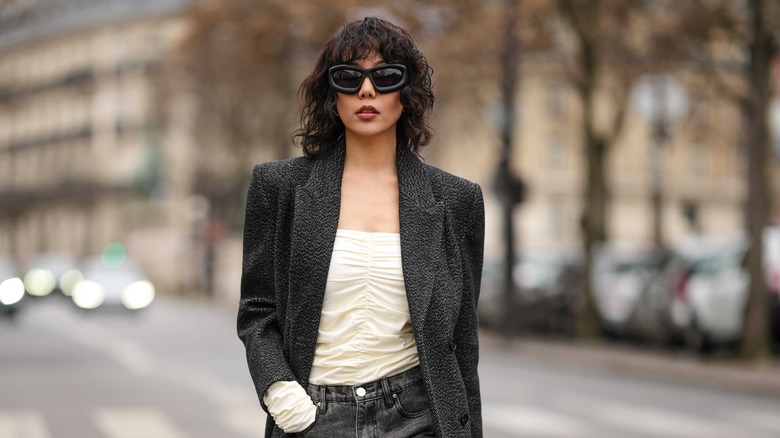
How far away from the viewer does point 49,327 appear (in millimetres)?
34000

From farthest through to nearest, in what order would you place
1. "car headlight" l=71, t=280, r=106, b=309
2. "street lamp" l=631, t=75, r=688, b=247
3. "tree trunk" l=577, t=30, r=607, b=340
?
"car headlight" l=71, t=280, r=106, b=309 → "street lamp" l=631, t=75, r=688, b=247 → "tree trunk" l=577, t=30, r=607, b=340

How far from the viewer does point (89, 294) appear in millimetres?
41531

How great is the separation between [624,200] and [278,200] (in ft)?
245

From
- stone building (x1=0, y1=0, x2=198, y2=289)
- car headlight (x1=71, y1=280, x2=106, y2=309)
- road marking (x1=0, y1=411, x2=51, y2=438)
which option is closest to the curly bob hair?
road marking (x1=0, y1=411, x2=51, y2=438)

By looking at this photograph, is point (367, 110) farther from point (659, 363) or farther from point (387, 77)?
point (659, 363)

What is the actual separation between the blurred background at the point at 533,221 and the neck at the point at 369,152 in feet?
1.34

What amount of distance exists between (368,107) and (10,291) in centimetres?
3077

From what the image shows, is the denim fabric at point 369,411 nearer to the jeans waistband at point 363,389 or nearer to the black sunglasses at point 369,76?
the jeans waistband at point 363,389

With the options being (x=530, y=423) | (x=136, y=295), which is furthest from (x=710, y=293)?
(x=136, y=295)

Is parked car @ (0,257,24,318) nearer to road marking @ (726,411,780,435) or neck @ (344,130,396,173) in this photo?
road marking @ (726,411,780,435)

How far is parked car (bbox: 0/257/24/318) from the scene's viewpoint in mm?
33594

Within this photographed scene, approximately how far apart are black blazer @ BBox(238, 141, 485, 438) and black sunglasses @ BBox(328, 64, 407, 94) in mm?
203

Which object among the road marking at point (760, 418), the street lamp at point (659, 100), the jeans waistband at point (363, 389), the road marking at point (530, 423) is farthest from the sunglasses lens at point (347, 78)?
the street lamp at point (659, 100)

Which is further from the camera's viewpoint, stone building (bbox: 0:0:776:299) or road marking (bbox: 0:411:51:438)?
stone building (bbox: 0:0:776:299)
